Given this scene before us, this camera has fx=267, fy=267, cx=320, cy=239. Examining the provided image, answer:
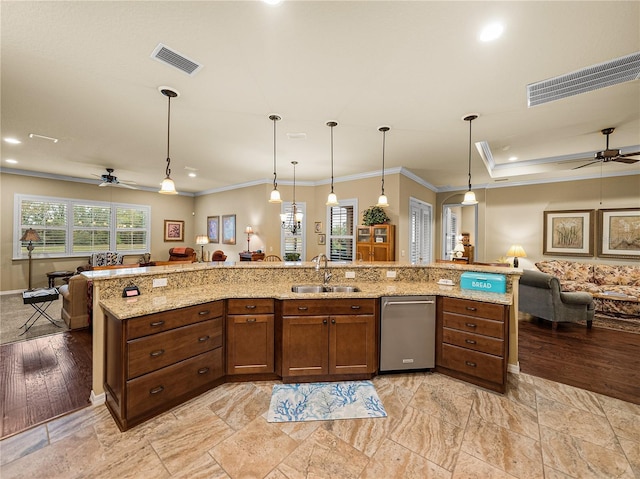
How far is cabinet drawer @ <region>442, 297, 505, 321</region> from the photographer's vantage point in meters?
2.52

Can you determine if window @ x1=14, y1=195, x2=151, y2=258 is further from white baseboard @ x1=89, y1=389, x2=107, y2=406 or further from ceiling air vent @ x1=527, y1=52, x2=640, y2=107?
ceiling air vent @ x1=527, y1=52, x2=640, y2=107

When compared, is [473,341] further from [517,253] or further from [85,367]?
[517,253]

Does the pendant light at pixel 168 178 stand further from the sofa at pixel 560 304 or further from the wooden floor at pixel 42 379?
the sofa at pixel 560 304

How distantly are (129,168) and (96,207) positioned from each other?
2.57 m

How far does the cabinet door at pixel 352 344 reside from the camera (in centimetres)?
266

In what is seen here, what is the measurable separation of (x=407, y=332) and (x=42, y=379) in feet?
12.3

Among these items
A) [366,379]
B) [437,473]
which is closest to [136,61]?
[366,379]

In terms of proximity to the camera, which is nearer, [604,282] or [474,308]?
[474,308]

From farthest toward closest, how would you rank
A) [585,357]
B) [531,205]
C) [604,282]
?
[531,205] → [604,282] → [585,357]

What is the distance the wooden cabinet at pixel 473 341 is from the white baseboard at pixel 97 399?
10.6 feet

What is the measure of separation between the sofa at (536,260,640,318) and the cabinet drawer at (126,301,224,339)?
5583mm

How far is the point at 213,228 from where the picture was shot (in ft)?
29.2

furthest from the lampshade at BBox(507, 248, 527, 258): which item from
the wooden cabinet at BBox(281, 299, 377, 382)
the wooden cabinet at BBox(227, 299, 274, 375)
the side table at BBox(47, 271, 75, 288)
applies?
the side table at BBox(47, 271, 75, 288)

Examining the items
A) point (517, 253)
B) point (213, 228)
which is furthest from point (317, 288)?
point (213, 228)
